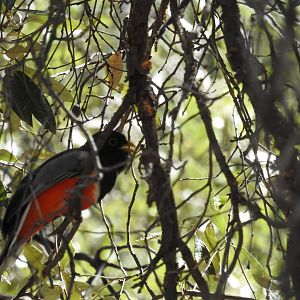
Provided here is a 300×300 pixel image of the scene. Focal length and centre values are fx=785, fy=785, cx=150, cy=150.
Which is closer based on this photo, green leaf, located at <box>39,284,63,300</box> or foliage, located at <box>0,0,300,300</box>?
foliage, located at <box>0,0,300,300</box>

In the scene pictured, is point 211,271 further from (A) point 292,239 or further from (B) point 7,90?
(A) point 292,239

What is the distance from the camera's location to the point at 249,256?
342 centimetres

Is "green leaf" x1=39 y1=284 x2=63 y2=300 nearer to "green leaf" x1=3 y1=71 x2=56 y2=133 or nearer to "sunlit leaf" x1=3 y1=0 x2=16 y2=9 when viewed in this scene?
"green leaf" x1=3 y1=71 x2=56 y2=133

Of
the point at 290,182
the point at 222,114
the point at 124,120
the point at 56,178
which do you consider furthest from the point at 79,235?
the point at 290,182

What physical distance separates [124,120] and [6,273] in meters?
1.06

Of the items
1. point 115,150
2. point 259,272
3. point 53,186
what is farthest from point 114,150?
point 259,272

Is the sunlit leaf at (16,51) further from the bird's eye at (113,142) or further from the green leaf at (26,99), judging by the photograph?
the bird's eye at (113,142)

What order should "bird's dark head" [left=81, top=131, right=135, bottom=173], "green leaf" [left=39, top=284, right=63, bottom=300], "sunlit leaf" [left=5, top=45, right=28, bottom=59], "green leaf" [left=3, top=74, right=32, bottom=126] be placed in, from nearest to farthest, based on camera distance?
1. "green leaf" [left=39, top=284, right=63, bottom=300]
2. "green leaf" [left=3, top=74, right=32, bottom=126]
3. "sunlit leaf" [left=5, top=45, right=28, bottom=59]
4. "bird's dark head" [left=81, top=131, right=135, bottom=173]

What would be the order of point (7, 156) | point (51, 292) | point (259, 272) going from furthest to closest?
point (7, 156), point (51, 292), point (259, 272)

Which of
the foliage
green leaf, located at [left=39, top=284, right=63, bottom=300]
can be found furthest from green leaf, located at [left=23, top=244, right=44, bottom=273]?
green leaf, located at [left=39, top=284, right=63, bottom=300]

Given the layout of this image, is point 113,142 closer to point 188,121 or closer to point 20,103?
point 20,103

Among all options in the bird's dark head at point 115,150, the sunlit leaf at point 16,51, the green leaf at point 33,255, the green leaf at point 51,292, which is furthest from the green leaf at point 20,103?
the bird's dark head at point 115,150

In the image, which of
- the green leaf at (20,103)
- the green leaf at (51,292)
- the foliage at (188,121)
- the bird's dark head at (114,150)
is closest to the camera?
the foliage at (188,121)

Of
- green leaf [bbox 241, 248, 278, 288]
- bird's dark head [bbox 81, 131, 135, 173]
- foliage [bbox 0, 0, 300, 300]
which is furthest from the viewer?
bird's dark head [bbox 81, 131, 135, 173]
